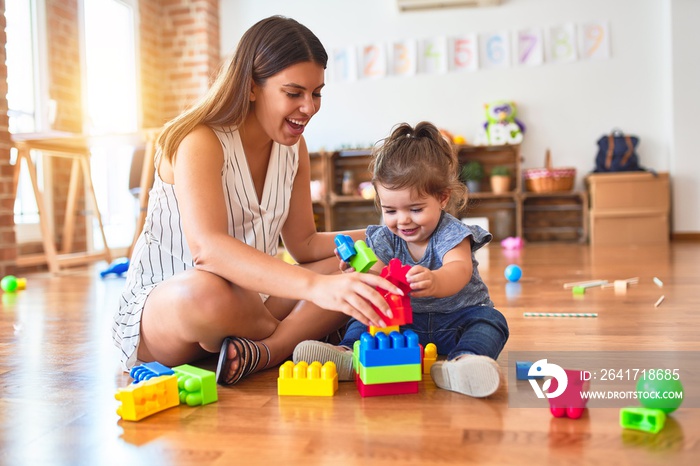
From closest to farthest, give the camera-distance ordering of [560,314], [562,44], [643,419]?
[643,419] < [560,314] < [562,44]

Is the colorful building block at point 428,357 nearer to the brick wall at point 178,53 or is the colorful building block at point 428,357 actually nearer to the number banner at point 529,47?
the number banner at point 529,47

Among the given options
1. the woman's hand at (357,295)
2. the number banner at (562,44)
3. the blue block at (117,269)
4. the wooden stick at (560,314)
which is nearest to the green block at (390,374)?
the woman's hand at (357,295)

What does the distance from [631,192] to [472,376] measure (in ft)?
13.6

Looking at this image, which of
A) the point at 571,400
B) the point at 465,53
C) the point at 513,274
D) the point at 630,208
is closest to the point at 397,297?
the point at 571,400

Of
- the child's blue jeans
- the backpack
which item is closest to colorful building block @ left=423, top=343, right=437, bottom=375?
the child's blue jeans

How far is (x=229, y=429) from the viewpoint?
3.02ft

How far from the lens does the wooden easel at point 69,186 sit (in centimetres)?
329

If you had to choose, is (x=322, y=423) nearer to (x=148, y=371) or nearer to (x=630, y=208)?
(x=148, y=371)

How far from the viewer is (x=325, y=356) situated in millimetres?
1157

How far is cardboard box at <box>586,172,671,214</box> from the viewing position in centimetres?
468

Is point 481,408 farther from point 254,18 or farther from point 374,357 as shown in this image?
point 254,18

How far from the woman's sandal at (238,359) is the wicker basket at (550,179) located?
4.04 meters

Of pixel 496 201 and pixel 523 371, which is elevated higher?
pixel 496 201

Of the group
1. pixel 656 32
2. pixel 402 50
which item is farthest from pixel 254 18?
pixel 656 32
